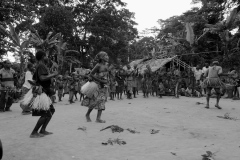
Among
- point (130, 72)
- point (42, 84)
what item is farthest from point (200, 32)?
point (42, 84)

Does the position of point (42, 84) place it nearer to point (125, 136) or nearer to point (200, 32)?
point (125, 136)

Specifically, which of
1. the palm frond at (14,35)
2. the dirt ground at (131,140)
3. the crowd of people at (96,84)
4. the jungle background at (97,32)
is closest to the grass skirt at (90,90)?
the crowd of people at (96,84)

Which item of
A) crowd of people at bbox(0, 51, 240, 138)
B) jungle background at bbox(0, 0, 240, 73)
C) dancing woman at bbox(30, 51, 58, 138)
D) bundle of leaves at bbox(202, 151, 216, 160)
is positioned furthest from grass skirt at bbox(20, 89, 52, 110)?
jungle background at bbox(0, 0, 240, 73)

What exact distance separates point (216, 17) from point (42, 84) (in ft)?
74.7

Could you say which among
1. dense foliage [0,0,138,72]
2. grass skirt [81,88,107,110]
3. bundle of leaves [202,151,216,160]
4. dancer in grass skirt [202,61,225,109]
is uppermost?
dense foliage [0,0,138,72]

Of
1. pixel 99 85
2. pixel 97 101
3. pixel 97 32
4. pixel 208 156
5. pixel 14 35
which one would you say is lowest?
pixel 208 156

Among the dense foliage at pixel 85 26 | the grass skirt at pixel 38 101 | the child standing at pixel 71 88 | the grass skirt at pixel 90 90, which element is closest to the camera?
the grass skirt at pixel 38 101

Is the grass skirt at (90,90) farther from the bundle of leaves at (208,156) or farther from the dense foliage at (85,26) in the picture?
the dense foliage at (85,26)

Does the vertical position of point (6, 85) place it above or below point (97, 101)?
above

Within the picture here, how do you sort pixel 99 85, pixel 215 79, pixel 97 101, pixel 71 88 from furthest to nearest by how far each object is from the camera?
pixel 71 88 → pixel 215 79 → pixel 99 85 → pixel 97 101

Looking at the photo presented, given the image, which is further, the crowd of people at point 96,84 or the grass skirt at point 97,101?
the grass skirt at point 97,101

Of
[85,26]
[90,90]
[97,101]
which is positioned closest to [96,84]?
[90,90]

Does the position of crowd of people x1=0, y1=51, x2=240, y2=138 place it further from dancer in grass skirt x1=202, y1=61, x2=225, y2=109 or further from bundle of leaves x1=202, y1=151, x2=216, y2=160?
bundle of leaves x1=202, y1=151, x2=216, y2=160

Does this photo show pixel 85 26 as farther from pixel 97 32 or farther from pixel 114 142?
pixel 114 142
